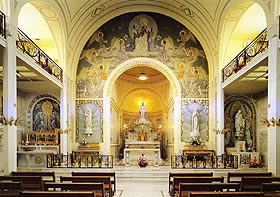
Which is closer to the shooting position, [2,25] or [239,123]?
[2,25]

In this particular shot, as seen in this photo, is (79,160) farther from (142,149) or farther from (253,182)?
(253,182)

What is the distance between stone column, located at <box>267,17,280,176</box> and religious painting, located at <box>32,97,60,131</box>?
13117 mm

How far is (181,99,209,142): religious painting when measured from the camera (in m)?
20.1

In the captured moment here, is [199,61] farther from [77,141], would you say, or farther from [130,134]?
[77,141]

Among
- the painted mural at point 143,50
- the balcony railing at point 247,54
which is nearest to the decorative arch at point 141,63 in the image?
the painted mural at point 143,50

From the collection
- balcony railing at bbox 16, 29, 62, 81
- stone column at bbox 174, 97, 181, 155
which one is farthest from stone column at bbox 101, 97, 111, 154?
stone column at bbox 174, 97, 181, 155

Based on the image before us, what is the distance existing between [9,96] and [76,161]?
8865mm

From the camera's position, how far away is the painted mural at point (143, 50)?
67.7 feet

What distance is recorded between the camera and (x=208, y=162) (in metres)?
18.2

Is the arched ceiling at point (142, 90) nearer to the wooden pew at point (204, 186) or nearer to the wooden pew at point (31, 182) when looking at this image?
the wooden pew at point (31, 182)

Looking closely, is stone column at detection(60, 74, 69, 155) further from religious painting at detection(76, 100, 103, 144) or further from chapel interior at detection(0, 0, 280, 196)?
religious painting at detection(76, 100, 103, 144)

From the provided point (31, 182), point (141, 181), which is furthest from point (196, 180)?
point (141, 181)

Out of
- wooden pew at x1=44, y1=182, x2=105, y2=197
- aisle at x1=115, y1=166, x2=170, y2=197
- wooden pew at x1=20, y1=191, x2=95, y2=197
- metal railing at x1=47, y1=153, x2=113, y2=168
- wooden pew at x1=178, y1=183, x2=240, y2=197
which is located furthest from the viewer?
metal railing at x1=47, y1=153, x2=113, y2=168

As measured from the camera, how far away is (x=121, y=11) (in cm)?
→ 2020
